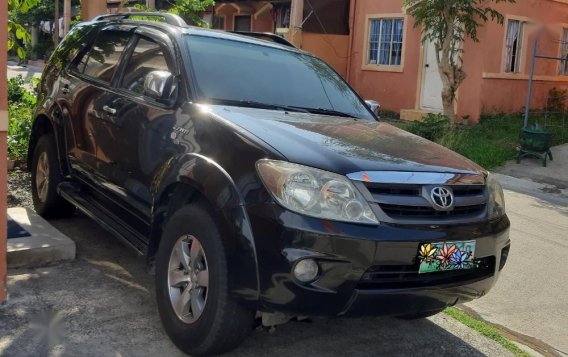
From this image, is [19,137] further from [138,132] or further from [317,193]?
[317,193]

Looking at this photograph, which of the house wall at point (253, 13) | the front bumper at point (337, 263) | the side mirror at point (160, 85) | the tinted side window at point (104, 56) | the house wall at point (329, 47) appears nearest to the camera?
the front bumper at point (337, 263)

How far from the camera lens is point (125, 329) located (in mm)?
3691

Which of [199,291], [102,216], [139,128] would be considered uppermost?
[139,128]

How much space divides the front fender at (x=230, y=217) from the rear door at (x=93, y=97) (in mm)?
1315

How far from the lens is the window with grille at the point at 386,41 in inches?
620

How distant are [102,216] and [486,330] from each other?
2725 mm

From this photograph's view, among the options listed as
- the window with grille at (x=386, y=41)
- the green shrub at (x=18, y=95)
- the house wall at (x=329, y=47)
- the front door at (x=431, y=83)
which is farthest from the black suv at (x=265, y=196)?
the house wall at (x=329, y=47)

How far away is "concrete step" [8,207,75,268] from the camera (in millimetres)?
4469

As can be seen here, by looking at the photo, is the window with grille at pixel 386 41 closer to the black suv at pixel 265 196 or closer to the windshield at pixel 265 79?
the windshield at pixel 265 79

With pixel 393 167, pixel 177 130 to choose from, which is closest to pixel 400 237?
pixel 393 167

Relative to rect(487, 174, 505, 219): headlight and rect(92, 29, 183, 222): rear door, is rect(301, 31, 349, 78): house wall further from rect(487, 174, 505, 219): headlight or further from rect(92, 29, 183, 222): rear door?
rect(487, 174, 505, 219): headlight

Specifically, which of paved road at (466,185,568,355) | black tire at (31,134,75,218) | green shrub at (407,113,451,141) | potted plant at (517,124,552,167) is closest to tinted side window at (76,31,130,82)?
black tire at (31,134,75,218)

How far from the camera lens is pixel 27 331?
3.57 metres

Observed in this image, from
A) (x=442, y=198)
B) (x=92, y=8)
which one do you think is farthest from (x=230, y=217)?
(x=92, y=8)
